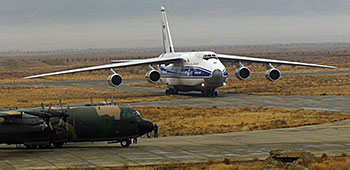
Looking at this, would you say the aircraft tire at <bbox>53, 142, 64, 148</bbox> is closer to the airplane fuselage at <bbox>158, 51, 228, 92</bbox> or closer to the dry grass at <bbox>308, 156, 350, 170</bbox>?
the dry grass at <bbox>308, 156, 350, 170</bbox>

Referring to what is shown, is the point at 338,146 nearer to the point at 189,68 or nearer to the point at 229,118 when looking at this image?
the point at 229,118

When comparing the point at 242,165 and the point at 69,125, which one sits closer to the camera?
the point at 242,165

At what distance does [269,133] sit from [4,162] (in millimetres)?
15963

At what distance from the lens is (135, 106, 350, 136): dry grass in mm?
40156

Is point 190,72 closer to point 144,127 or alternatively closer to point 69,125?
point 144,127

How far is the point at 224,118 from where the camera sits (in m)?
44.8

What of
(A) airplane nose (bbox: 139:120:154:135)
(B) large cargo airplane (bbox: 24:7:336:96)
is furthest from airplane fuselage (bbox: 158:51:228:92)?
(A) airplane nose (bbox: 139:120:154:135)

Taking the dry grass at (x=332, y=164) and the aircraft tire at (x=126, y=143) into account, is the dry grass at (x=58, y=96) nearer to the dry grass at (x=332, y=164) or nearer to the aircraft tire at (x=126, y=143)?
the aircraft tire at (x=126, y=143)

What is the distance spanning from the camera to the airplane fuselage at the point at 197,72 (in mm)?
58562

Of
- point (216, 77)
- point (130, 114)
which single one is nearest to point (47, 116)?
point (130, 114)

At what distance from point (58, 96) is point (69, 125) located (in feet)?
117

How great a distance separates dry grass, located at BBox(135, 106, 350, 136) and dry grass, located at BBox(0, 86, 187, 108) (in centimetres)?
1041

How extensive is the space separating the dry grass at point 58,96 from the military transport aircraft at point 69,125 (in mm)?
24591

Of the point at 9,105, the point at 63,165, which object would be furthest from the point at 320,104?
the point at 63,165
